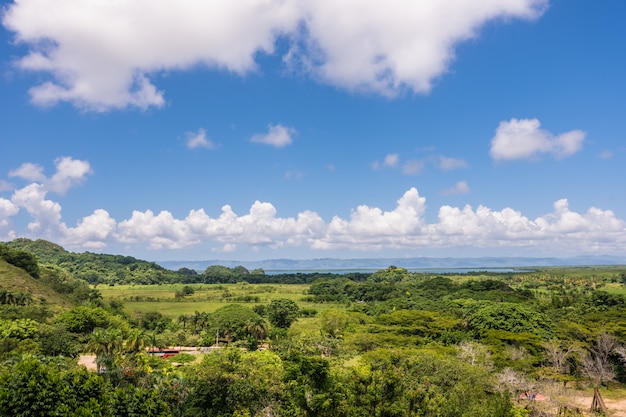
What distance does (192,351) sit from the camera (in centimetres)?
6512

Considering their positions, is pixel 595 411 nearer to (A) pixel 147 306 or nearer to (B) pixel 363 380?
(B) pixel 363 380

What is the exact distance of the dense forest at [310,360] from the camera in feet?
69.4

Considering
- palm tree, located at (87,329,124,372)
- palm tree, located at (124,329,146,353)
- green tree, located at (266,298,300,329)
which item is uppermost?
palm tree, located at (87,329,124,372)

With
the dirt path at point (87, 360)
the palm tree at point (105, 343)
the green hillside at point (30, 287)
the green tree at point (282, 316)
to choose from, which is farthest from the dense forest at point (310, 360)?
the dirt path at point (87, 360)

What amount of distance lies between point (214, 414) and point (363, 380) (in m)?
10.3

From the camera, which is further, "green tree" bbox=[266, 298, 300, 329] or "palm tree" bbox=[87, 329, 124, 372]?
"green tree" bbox=[266, 298, 300, 329]

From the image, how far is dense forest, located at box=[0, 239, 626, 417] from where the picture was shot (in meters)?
21.1

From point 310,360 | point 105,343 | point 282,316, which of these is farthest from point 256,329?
point 310,360

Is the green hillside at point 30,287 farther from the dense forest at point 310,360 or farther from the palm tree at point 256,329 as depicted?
the palm tree at point 256,329

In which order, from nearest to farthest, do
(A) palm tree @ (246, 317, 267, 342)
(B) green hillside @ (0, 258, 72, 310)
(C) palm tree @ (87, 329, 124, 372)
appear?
(C) palm tree @ (87, 329, 124, 372) → (A) palm tree @ (246, 317, 267, 342) → (B) green hillside @ (0, 258, 72, 310)

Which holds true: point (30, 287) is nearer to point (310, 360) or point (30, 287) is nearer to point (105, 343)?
point (105, 343)

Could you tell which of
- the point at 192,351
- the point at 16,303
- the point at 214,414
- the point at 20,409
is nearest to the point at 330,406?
the point at 214,414

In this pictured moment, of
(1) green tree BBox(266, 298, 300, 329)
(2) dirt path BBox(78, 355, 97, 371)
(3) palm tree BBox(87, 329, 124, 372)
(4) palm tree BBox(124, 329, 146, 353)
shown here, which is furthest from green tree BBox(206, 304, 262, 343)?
(3) palm tree BBox(87, 329, 124, 372)

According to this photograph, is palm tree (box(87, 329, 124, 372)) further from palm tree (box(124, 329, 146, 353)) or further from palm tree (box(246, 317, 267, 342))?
palm tree (box(246, 317, 267, 342))
